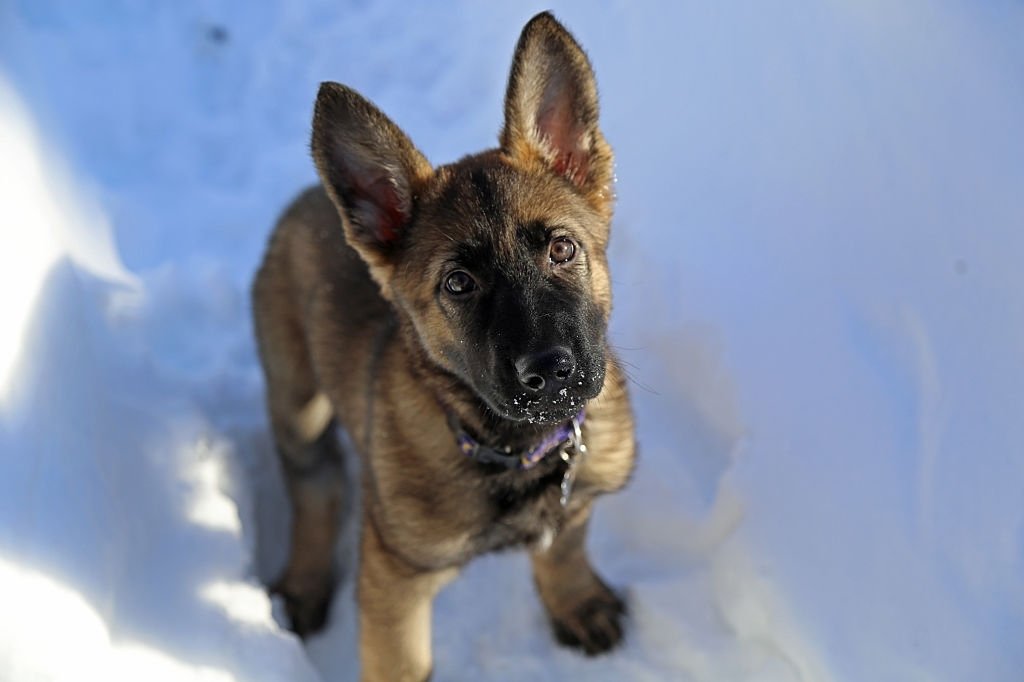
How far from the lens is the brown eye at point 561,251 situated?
9.03 feet

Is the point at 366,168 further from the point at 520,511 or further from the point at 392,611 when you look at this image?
the point at 392,611

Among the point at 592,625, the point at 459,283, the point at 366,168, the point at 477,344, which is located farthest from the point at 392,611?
the point at 366,168

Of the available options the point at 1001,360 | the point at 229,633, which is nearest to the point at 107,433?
the point at 229,633

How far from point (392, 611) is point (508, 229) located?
4.60 ft

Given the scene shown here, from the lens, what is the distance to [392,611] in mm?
3223

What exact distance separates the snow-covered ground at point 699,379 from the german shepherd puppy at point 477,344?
1.79ft

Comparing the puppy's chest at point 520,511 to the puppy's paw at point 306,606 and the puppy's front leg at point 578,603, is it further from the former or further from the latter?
the puppy's paw at point 306,606

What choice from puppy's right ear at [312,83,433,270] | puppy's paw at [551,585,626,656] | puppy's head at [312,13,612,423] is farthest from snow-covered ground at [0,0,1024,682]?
puppy's right ear at [312,83,433,270]

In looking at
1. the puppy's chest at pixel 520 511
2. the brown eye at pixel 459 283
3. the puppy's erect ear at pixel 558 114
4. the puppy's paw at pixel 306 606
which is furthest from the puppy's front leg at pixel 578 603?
the puppy's erect ear at pixel 558 114

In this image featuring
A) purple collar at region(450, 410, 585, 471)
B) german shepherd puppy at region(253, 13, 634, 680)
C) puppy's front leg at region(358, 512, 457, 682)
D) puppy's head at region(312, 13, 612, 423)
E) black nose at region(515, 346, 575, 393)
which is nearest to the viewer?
black nose at region(515, 346, 575, 393)

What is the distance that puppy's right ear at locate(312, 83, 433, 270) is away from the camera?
2.78 meters

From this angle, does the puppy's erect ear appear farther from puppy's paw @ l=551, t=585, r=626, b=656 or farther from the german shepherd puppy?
puppy's paw @ l=551, t=585, r=626, b=656

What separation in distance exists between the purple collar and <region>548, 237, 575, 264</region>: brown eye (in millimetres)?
535

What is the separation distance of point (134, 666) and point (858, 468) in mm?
2464
